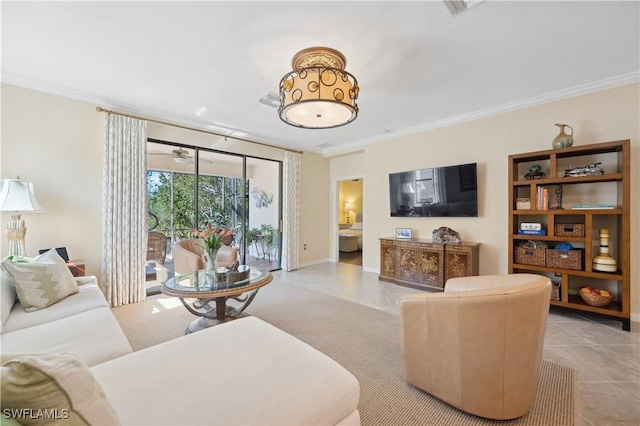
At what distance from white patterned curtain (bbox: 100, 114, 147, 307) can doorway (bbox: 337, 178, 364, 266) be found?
14.9 feet

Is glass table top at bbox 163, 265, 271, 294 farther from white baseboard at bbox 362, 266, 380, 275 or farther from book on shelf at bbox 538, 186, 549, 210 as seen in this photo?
book on shelf at bbox 538, 186, 549, 210

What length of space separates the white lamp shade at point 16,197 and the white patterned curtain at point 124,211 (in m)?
0.79

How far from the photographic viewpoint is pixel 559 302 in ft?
10.1

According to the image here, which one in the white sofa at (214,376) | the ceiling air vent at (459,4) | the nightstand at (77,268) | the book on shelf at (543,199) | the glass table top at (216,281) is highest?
the ceiling air vent at (459,4)

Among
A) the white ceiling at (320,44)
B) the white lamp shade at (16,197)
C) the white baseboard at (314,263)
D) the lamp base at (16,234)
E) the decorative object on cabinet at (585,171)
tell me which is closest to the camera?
the white ceiling at (320,44)

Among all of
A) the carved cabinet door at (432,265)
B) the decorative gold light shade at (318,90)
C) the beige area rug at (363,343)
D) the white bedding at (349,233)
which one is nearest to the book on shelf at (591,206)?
the carved cabinet door at (432,265)

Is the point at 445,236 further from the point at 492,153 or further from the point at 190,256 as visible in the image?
the point at 190,256

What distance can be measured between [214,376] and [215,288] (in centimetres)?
143

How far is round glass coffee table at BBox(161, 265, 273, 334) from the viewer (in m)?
2.39

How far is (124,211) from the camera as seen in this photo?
11.7 ft

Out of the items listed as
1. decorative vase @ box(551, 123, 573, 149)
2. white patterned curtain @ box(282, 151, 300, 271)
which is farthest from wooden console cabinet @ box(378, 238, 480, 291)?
white patterned curtain @ box(282, 151, 300, 271)

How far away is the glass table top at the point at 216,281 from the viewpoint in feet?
8.06

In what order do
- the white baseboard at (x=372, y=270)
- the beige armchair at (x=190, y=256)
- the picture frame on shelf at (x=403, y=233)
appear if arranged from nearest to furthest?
1. the beige armchair at (x=190, y=256)
2. the picture frame on shelf at (x=403, y=233)
3. the white baseboard at (x=372, y=270)

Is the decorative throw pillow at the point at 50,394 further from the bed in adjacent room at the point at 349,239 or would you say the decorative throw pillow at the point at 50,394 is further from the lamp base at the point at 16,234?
the bed in adjacent room at the point at 349,239
